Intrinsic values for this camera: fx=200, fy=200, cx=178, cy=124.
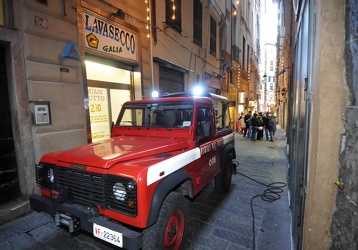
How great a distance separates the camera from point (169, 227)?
261cm

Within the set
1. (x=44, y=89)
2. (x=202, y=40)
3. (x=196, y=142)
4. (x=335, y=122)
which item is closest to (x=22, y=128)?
(x=44, y=89)

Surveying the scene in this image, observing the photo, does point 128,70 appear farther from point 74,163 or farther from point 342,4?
point 342,4

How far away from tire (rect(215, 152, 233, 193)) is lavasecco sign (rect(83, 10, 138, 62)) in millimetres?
4595

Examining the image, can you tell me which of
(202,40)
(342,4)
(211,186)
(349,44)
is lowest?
(211,186)

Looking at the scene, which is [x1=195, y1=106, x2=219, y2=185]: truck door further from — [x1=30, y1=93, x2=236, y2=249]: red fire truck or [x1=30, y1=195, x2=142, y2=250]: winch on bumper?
[x1=30, y1=195, x2=142, y2=250]: winch on bumper

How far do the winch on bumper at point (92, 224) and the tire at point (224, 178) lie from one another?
9.93 feet

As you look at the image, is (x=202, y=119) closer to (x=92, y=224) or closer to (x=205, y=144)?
(x=205, y=144)

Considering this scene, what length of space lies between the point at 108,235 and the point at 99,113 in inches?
184

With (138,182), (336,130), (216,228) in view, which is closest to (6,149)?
(138,182)

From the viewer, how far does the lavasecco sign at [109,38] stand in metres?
5.44

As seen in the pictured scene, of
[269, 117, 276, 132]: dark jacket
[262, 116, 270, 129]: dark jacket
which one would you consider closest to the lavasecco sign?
[269, 117, 276, 132]: dark jacket

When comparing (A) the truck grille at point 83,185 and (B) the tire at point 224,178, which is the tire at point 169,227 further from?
(B) the tire at point 224,178

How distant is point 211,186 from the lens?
5367mm

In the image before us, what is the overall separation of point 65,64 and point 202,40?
366 inches
